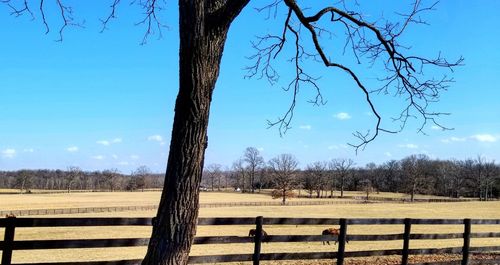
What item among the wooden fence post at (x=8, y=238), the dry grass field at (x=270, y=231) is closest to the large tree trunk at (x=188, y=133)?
the wooden fence post at (x=8, y=238)

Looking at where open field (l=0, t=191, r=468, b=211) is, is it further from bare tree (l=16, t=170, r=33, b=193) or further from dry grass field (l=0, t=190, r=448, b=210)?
bare tree (l=16, t=170, r=33, b=193)

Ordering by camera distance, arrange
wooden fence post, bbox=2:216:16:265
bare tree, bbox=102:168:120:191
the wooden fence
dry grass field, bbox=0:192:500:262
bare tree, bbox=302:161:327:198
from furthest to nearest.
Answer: bare tree, bbox=102:168:120:191, bare tree, bbox=302:161:327:198, dry grass field, bbox=0:192:500:262, the wooden fence, wooden fence post, bbox=2:216:16:265

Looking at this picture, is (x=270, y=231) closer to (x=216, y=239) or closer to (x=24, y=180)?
(x=216, y=239)

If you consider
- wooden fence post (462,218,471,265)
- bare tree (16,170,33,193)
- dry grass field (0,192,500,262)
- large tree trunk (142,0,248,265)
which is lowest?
bare tree (16,170,33,193)

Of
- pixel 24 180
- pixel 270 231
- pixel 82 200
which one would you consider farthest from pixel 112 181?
pixel 270 231

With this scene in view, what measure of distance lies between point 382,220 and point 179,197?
6431mm

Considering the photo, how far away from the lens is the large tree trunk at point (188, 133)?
5.38m

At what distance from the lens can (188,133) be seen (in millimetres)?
5434

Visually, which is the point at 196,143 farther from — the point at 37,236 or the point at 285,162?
the point at 285,162

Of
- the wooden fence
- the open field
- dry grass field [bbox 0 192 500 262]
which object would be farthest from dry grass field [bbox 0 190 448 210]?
the wooden fence

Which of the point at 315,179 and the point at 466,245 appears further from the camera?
the point at 315,179

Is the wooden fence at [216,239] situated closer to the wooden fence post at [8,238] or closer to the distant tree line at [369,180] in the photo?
the wooden fence post at [8,238]

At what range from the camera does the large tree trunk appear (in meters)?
5.38

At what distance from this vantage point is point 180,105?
5.53 meters
